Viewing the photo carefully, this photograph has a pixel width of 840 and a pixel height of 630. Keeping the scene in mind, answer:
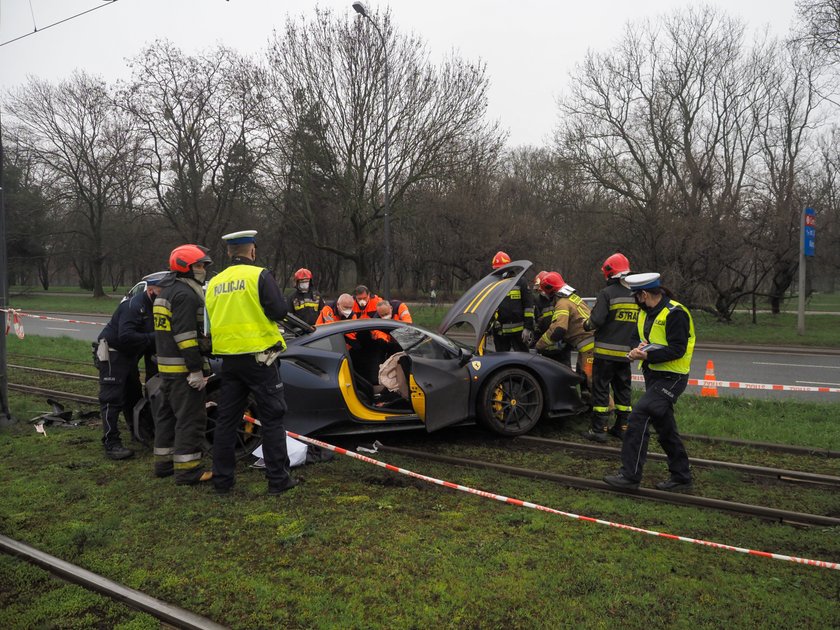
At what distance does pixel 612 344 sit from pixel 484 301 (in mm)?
1383

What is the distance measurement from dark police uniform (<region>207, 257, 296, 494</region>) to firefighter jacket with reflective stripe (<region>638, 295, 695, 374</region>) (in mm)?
2946

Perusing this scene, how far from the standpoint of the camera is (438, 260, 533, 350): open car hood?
6.33 m

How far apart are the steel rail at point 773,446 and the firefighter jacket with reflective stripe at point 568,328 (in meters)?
1.48

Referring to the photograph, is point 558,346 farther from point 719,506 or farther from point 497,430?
point 719,506

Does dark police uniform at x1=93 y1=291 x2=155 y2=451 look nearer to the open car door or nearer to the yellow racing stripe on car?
the open car door

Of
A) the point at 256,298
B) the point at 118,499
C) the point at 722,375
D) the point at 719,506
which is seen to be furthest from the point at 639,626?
the point at 722,375

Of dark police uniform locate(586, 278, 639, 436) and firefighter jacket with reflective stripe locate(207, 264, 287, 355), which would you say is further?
dark police uniform locate(586, 278, 639, 436)

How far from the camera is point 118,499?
4.89 metres

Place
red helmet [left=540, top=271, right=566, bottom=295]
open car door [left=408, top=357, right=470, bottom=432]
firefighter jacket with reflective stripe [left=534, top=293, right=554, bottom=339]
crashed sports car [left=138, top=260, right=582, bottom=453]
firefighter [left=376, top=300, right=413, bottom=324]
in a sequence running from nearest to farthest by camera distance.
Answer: crashed sports car [left=138, top=260, right=582, bottom=453] < open car door [left=408, top=357, right=470, bottom=432] < red helmet [left=540, top=271, right=566, bottom=295] < firefighter jacket with reflective stripe [left=534, top=293, right=554, bottom=339] < firefighter [left=376, top=300, right=413, bottom=324]

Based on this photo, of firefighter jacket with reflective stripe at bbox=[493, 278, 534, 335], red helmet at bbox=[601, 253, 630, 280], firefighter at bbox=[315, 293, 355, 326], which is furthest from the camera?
firefighter at bbox=[315, 293, 355, 326]

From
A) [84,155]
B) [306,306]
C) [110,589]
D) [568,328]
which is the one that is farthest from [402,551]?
[84,155]

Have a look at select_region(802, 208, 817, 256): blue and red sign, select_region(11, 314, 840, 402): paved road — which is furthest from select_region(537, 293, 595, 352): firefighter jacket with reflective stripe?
select_region(802, 208, 817, 256): blue and red sign

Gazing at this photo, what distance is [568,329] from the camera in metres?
7.36

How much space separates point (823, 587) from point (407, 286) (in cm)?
3514
